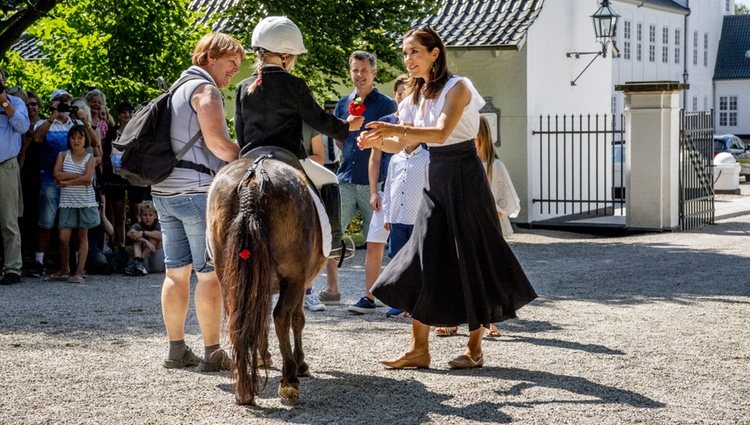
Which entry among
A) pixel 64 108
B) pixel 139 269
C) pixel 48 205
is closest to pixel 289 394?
pixel 139 269

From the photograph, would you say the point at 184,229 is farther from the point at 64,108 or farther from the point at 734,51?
the point at 734,51

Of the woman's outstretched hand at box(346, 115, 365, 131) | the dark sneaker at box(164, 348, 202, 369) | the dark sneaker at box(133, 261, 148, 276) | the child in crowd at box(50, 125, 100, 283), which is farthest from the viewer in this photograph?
the dark sneaker at box(133, 261, 148, 276)

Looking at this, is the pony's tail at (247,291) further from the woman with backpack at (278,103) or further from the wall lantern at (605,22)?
the wall lantern at (605,22)

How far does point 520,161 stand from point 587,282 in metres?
8.63

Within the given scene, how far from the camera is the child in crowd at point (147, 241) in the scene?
1346cm

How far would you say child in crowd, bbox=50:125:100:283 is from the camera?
12.9 meters

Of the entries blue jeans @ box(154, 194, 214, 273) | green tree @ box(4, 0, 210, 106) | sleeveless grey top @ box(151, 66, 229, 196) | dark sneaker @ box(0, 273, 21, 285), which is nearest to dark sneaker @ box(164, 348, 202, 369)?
blue jeans @ box(154, 194, 214, 273)

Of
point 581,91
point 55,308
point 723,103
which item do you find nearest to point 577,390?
point 55,308

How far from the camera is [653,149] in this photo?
59.6 feet

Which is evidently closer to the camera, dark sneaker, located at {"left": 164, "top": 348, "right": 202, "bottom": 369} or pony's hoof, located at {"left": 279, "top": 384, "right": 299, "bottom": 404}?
pony's hoof, located at {"left": 279, "top": 384, "right": 299, "bottom": 404}

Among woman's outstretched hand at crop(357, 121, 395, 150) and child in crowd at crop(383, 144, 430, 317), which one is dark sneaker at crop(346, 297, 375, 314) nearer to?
child in crowd at crop(383, 144, 430, 317)

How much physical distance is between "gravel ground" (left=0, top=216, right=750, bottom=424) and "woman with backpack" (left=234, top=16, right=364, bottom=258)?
1439 millimetres

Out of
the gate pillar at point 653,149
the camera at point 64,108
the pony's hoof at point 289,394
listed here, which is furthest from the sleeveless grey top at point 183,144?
the gate pillar at point 653,149

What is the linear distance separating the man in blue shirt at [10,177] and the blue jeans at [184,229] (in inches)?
224
